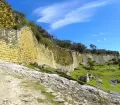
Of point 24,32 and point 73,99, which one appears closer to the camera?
point 73,99

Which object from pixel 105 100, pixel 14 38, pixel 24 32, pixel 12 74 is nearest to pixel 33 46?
pixel 24 32

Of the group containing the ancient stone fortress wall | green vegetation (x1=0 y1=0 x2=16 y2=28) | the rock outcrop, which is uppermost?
green vegetation (x1=0 y1=0 x2=16 y2=28)

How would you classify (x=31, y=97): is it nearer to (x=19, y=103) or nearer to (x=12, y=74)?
(x=19, y=103)

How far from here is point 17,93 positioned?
17625 mm

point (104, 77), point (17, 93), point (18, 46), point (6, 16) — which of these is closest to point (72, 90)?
point (17, 93)

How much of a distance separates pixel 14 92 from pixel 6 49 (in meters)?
10.6

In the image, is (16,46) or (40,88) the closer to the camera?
(40,88)

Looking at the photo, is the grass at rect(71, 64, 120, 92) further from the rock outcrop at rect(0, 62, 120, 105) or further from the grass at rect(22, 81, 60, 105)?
the grass at rect(22, 81, 60, 105)

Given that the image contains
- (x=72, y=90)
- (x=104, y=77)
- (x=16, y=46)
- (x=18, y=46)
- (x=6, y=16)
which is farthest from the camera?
(x=104, y=77)

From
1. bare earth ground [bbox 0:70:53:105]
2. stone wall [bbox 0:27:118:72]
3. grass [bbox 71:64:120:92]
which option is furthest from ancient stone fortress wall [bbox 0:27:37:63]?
bare earth ground [bbox 0:70:53:105]

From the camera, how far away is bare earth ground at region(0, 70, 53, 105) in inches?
655

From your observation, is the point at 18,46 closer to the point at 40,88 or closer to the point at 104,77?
the point at 40,88

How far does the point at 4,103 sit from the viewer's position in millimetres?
16312

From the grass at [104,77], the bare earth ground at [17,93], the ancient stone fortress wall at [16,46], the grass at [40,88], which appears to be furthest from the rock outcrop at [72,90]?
the grass at [104,77]
